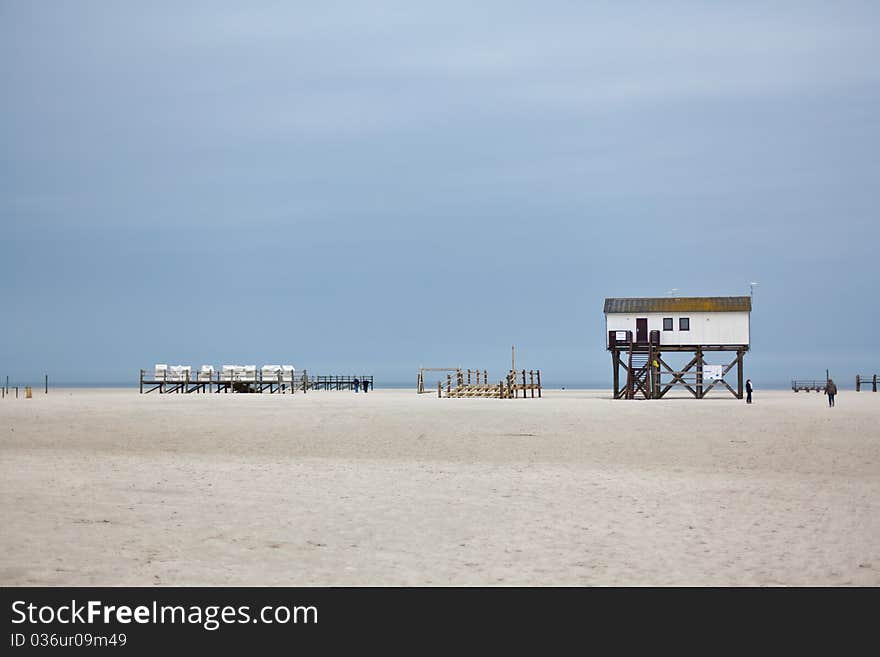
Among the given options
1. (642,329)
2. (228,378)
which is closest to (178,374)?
(228,378)

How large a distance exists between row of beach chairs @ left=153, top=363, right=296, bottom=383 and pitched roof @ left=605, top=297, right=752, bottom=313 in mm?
24529

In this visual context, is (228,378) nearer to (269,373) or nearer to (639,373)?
(269,373)

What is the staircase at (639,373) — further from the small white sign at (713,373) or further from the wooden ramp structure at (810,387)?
the wooden ramp structure at (810,387)

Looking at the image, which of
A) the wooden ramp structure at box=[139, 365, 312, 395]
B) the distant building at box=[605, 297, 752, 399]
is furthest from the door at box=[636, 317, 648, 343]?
the wooden ramp structure at box=[139, 365, 312, 395]

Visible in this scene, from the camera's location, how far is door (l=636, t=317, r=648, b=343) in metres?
53.5

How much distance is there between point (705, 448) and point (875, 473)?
4713mm

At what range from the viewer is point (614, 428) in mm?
26766

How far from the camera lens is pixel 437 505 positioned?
13.8 meters

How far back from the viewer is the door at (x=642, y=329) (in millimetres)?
53506

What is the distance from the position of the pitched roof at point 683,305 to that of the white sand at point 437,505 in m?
27.5

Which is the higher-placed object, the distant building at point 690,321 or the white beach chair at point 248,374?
the distant building at point 690,321

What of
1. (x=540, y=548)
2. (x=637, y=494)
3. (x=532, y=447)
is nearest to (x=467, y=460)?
(x=532, y=447)
